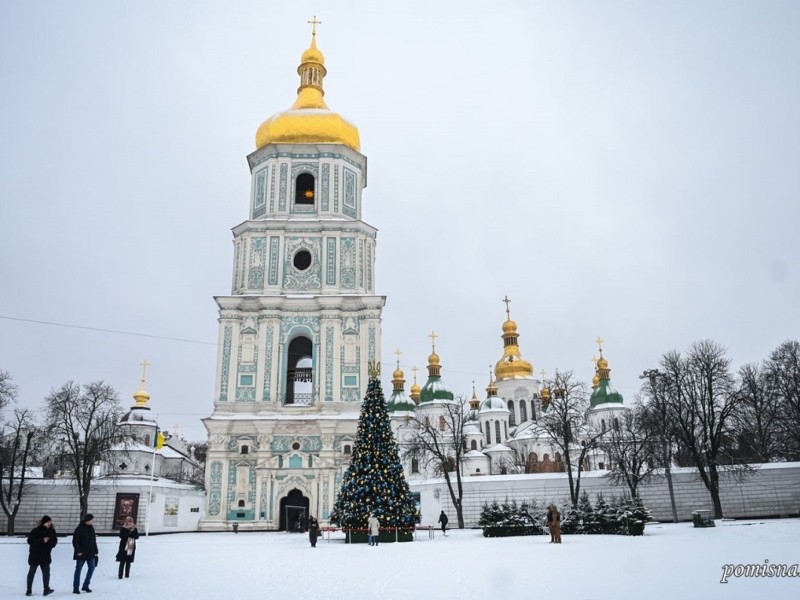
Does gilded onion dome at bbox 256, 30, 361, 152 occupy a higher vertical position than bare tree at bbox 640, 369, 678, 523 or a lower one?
higher

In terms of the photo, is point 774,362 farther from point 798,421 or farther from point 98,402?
point 98,402

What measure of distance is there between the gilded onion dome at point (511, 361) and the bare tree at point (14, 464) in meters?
47.7

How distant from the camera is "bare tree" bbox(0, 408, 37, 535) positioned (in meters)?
31.1

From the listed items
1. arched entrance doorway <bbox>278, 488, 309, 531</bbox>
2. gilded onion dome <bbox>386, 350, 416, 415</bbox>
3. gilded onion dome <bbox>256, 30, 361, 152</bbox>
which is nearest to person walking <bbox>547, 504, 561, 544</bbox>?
arched entrance doorway <bbox>278, 488, 309, 531</bbox>

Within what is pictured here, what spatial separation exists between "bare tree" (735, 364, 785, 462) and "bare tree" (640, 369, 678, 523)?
6306 mm

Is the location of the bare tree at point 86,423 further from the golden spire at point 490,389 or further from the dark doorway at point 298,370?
the golden spire at point 490,389

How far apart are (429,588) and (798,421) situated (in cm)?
3038

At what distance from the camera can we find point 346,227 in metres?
38.2

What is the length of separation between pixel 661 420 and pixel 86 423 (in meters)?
27.6

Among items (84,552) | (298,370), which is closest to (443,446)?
(298,370)

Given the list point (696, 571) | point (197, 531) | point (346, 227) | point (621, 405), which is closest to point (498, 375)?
point (621, 405)

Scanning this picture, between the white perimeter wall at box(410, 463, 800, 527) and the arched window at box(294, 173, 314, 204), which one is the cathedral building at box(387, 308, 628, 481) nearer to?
the white perimeter wall at box(410, 463, 800, 527)

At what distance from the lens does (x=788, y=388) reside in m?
36.7

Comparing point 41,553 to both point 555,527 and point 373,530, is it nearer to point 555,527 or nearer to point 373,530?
point 373,530
